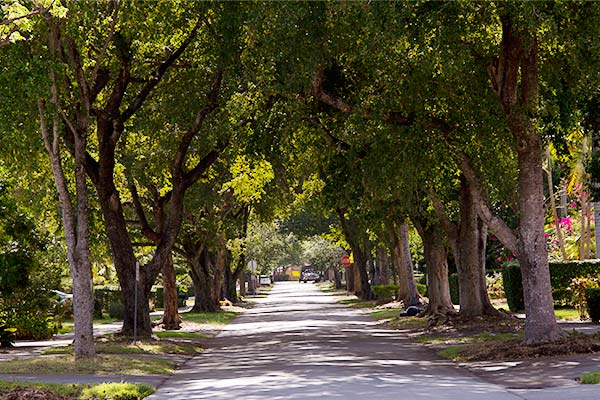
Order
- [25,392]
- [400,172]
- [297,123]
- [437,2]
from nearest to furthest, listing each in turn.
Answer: [25,392], [437,2], [400,172], [297,123]

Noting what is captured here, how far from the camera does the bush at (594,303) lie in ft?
85.8

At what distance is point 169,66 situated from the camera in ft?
85.0

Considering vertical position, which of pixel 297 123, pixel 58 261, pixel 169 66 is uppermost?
pixel 169 66

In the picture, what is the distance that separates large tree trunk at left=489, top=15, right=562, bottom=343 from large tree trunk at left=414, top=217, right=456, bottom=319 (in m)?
13.4

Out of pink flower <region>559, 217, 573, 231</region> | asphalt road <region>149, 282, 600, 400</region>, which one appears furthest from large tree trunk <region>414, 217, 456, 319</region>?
pink flower <region>559, 217, 573, 231</region>

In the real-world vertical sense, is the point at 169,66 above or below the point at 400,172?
above

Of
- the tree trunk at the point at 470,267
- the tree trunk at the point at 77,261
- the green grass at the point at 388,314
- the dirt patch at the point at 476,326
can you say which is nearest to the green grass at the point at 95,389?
the tree trunk at the point at 77,261

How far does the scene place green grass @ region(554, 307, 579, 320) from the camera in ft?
95.1

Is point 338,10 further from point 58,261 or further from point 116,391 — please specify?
point 58,261

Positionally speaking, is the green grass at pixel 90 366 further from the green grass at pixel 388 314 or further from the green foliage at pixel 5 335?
the green grass at pixel 388 314

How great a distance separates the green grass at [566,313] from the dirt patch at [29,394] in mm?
19123

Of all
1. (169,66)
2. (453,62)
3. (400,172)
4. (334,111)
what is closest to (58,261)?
(169,66)

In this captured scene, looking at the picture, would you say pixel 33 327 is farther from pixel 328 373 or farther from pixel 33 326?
pixel 328 373

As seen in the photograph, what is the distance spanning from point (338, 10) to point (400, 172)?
13.7 feet
